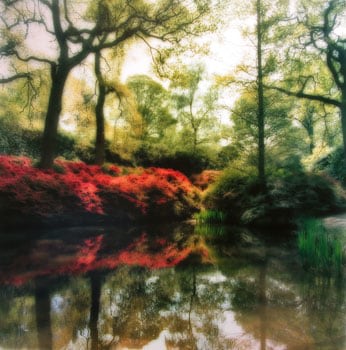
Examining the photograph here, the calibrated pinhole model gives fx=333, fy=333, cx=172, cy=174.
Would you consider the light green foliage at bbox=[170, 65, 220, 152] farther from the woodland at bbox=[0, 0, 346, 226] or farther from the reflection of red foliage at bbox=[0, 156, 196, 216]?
the reflection of red foliage at bbox=[0, 156, 196, 216]

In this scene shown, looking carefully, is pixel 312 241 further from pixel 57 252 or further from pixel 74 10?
pixel 74 10

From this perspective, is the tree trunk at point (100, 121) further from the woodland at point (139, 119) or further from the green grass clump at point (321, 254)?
the green grass clump at point (321, 254)

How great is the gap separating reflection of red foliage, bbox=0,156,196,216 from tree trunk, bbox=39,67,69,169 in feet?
2.02

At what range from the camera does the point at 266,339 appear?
2857mm

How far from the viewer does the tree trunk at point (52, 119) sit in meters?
12.1

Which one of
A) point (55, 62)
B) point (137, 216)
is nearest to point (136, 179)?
point (137, 216)

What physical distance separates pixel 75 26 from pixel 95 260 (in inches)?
440

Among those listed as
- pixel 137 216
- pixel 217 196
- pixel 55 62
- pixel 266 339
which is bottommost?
pixel 266 339

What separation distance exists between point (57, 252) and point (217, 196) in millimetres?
6854

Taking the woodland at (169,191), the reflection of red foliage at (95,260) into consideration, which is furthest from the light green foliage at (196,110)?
the reflection of red foliage at (95,260)

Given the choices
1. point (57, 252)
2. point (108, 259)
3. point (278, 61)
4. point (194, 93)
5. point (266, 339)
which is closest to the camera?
point (266, 339)

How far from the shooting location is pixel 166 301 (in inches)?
151

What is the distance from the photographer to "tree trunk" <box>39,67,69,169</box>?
1209cm

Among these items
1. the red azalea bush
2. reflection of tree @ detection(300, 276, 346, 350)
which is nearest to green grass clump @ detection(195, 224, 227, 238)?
the red azalea bush
